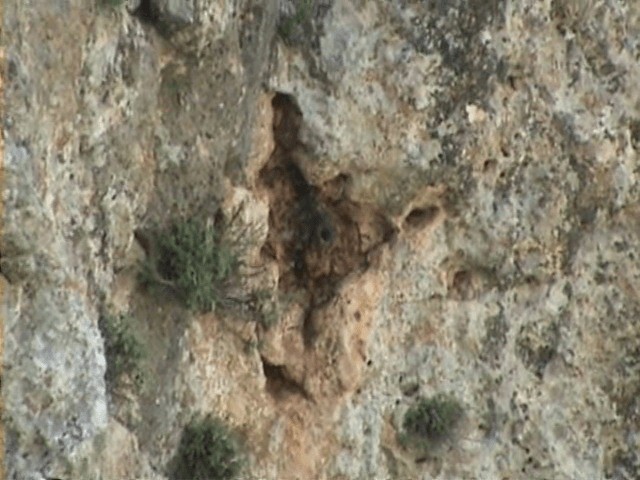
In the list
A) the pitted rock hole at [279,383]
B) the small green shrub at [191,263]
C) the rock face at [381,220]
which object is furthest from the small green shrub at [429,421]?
the small green shrub at [191,263]

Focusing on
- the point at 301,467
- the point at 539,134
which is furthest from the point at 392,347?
the point at 539,134

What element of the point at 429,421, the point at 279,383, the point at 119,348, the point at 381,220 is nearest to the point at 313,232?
the point at 381,220

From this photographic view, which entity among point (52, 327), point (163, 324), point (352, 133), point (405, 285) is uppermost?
point (352, 133)

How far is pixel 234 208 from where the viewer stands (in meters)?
7.39

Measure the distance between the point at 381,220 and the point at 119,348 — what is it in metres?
2.04

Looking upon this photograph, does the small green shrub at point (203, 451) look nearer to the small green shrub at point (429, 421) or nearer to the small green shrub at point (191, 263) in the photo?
the small green shrub at point (191, 263)

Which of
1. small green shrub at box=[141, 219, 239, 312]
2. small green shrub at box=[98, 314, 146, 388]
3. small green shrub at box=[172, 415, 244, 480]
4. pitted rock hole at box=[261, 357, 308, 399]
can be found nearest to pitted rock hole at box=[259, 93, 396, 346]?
pitted rock hole at box=[261, 357, 308, 399]

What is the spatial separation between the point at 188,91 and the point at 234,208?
723 millimetres

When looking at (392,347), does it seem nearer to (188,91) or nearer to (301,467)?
(301,467)

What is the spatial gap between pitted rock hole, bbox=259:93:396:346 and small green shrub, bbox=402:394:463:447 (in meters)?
0.76

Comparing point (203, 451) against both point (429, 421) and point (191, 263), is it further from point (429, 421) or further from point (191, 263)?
point (429, 421)

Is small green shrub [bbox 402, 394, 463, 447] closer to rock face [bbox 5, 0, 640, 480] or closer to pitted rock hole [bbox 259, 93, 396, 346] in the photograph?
rock face [bbox 5, 0, 640, 480]

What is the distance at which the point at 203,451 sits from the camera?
7.27m

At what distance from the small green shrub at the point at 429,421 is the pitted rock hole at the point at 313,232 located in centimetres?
76
